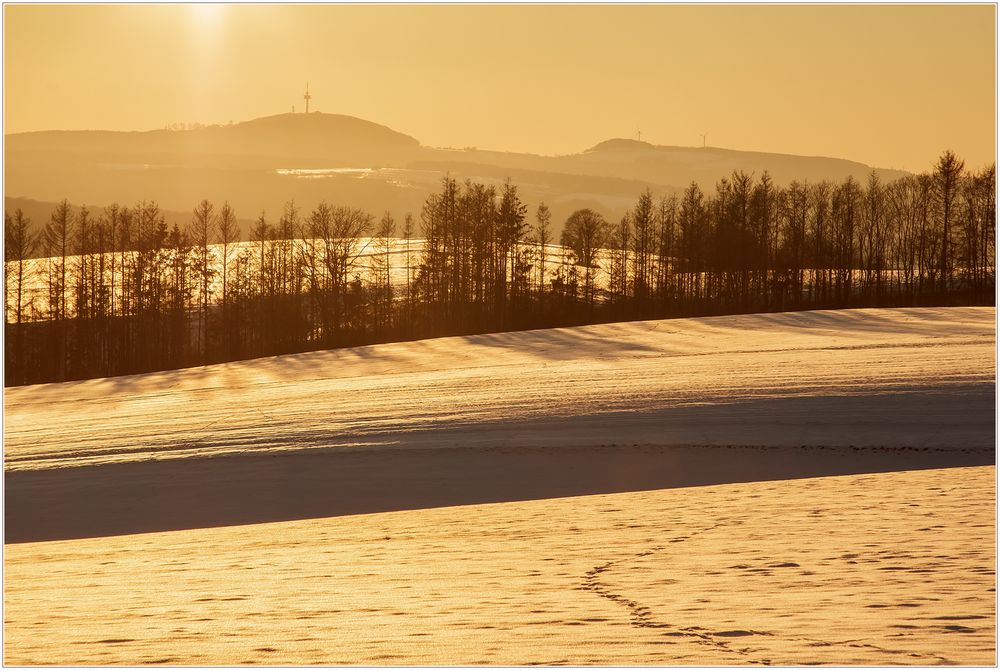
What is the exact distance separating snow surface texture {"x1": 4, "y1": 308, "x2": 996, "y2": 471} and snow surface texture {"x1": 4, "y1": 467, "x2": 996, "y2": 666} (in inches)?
308

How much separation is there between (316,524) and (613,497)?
4.36m

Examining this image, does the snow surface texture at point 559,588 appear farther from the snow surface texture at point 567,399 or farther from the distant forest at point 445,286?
the distant forest at point 445,286

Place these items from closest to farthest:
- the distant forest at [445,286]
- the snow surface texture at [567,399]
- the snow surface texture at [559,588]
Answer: the snow surface texture at [559,588]
the snow surface texture at [567,399]
the distant forest at [445,286]

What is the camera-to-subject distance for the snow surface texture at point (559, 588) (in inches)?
275

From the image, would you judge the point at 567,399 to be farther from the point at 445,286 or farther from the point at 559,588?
the point at 445,286

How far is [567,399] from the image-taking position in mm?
26703

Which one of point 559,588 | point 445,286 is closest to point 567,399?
point 559,588

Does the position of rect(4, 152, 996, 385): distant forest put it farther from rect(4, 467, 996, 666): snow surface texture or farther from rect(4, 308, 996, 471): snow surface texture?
rect(4, 467, 996, 666): snow surface texture

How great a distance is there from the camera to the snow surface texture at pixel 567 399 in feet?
73.6

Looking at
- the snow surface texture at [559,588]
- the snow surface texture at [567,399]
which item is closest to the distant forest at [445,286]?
the snow surface texture at [567,399]

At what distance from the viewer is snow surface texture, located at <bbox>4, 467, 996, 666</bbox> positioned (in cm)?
699

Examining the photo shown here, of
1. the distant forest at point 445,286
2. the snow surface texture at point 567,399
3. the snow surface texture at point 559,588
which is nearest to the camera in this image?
the snow surface texture at point 559,588

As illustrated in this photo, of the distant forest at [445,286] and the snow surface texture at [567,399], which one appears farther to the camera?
the distant forest at [445,286]

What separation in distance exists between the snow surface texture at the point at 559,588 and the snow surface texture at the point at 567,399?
7.82 metres
